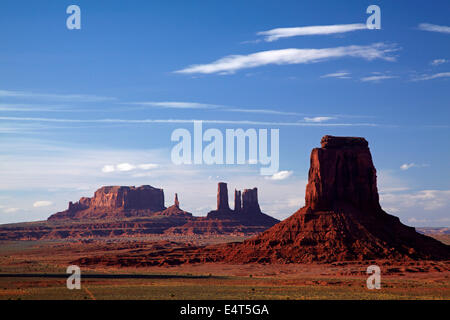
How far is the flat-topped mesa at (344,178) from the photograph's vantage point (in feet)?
281

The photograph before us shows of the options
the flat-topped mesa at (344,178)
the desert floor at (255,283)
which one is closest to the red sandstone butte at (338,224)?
the flat-topped mesa at (344,178)

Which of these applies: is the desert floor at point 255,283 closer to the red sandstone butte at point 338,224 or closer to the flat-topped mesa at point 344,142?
the red sandstone butte at point 338,224

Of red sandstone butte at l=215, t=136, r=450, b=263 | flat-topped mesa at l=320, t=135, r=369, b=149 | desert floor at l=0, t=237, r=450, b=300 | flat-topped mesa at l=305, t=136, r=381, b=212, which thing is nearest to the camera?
desert floor at l=0, t=237, r=450, b=300

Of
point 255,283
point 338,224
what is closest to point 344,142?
point 338,224

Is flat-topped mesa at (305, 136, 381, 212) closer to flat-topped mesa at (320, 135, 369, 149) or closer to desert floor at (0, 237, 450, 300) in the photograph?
flat-topped mesa at (320, 135, 369, 149)

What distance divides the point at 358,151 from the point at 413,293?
38.8m

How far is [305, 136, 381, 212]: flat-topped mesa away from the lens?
8569 centimetres

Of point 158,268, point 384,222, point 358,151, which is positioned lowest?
point 158,268

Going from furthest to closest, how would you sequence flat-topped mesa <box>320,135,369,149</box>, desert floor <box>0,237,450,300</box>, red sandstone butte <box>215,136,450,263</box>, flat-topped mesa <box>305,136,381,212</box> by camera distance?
flat-topped mesa <box>320,135,369,149</box> → flat-topped mesa <box>305,136,381,212</box> → red sandstone butte <box>215,136,450,263</box> → desert floor <box>0,237,450,300</box>

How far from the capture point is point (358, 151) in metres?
86.5

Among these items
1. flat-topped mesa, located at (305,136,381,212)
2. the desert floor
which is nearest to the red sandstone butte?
flat-topped mesa, located at (305,136,381,212)
